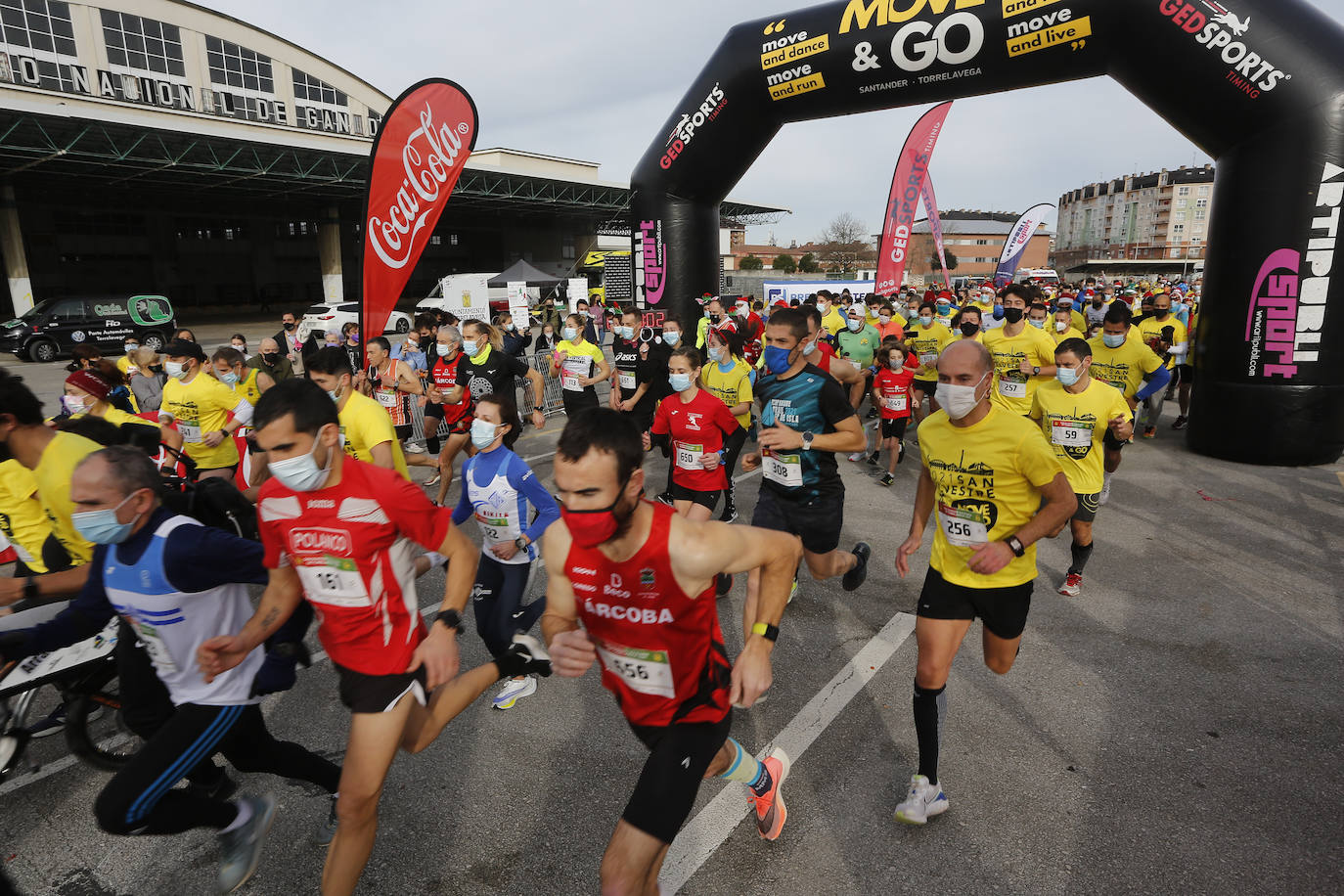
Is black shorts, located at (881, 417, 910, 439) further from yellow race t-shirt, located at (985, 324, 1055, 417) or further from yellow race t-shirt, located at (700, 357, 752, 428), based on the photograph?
yellow race t-shirt, located at (700, 357, 752, 428)

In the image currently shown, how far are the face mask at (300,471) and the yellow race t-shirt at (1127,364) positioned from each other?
8.42 m

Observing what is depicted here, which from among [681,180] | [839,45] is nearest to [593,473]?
[839,45]

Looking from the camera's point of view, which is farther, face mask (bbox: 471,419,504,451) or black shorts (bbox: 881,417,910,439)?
black shorts (bbox: 881,417,910,439)

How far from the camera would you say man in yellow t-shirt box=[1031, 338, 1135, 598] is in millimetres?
5340

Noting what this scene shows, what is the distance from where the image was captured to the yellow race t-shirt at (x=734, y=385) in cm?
609

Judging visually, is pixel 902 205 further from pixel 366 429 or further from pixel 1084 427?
pixel 366 429

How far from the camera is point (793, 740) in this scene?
3.69 meters

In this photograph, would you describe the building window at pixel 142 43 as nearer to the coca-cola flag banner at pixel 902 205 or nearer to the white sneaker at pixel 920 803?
the coca-cola flag banner at pixel 902 205

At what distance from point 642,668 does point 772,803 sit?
108cm

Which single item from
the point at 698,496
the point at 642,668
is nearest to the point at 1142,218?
the point at 698,496

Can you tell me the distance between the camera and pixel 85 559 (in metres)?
3.49

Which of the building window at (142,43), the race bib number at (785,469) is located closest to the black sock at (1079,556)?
the race bib number at (785,469)

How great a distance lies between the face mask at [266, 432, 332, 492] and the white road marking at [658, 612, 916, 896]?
6.71 ft

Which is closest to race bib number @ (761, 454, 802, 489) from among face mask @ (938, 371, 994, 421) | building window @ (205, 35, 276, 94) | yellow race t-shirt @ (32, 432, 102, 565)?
face mask @ (938, 371, 994, 421)
